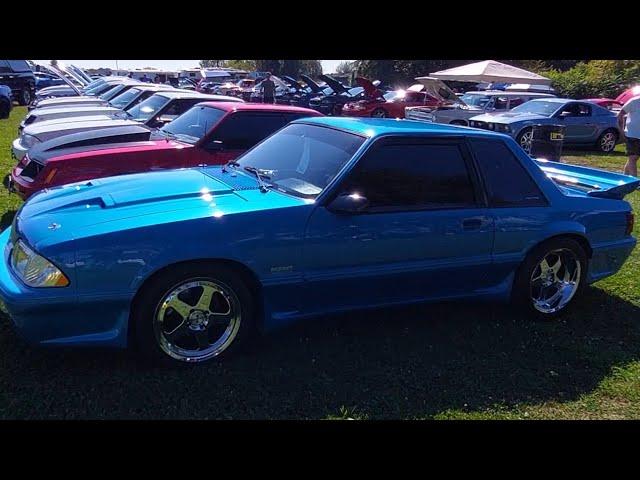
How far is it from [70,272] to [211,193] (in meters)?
1.02

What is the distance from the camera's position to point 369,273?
3.61 m

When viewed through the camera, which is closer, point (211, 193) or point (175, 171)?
point (211, 193)

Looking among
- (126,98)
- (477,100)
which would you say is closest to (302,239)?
(126,98)

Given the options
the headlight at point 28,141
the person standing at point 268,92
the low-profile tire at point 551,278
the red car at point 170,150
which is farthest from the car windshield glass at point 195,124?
the person standing at point 268,92

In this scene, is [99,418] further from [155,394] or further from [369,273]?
[369,273]

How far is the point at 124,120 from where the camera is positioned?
814 centimetres

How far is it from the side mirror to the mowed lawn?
3.09 feet

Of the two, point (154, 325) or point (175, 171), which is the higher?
point (175, 171)

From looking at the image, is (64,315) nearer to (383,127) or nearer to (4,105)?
(383,127)

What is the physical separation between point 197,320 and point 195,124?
13.5 feet

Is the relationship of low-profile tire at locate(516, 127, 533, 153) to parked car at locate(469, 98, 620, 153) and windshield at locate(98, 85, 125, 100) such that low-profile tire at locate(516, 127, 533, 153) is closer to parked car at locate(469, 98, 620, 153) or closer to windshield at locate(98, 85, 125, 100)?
parked car at locate(469, 98, 620, 153)

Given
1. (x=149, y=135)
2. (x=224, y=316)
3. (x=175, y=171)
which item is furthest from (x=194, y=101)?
(x=224, y=316)

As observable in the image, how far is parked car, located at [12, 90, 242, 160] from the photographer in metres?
7.13
